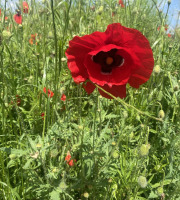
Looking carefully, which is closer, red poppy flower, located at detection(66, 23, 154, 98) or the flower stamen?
red poppy flower, located at detection(66, 23, 154, 98)

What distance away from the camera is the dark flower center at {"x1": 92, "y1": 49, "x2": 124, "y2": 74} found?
3.22ft

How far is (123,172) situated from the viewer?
1.00m

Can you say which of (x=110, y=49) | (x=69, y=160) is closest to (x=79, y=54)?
(x=110, y=49)

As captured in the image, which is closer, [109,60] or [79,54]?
[79,54]

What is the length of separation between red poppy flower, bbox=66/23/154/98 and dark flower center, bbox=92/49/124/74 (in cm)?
6

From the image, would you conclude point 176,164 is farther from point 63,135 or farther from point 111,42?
point 111,42

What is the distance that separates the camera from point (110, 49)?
2.71 ft

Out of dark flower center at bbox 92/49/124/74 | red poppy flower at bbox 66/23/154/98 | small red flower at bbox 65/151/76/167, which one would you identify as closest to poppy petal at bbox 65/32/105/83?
red poppy flower at bbox 66/23/154/98

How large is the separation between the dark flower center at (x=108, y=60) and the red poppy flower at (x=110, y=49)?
6cm

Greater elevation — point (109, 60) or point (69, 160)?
point (109, 60)

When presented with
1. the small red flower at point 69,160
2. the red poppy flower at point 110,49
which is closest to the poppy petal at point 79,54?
the red poppy flower at point 110,49

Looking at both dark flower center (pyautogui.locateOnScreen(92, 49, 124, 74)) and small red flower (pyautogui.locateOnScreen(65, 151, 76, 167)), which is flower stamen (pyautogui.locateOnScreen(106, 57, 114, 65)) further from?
small red flower (pyautogui.locateOnScreen(65, 151, 76, 167))

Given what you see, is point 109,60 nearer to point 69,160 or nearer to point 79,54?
point 79,54

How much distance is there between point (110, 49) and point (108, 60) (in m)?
0.17
